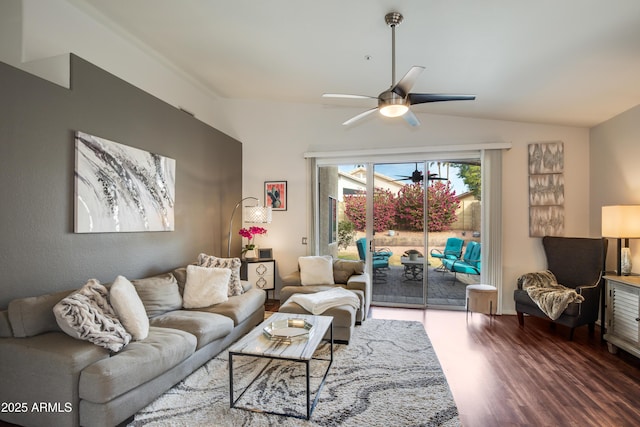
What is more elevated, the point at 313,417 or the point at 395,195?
the point at 395,195

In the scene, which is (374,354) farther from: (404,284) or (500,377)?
(404,284)

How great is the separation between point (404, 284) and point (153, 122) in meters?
4.22

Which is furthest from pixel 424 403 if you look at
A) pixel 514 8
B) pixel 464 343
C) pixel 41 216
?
pixel 41 216

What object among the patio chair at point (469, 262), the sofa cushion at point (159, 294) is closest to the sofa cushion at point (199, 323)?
the sofa cushion at point (159, 294)

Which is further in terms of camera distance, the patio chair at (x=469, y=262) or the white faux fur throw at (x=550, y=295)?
the patio chair at (x=469, y=262)

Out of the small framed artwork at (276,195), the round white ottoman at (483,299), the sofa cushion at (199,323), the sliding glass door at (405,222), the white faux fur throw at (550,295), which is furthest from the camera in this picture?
the small framed artwork at (276,195)

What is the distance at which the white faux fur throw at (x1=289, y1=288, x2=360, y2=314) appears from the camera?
335 centimetres

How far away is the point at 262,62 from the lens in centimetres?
383

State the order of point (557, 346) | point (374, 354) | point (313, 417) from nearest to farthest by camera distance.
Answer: point (313, 417) < point (374, 354) < point (557, 346)

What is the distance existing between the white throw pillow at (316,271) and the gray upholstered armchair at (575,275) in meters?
2.48

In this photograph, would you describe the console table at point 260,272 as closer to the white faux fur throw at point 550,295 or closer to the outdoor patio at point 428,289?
the outdoor patio at point 428,289

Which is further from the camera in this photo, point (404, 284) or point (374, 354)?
point (404, 284)

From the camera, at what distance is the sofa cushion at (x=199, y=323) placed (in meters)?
2.77

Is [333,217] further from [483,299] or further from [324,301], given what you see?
[483,299]
